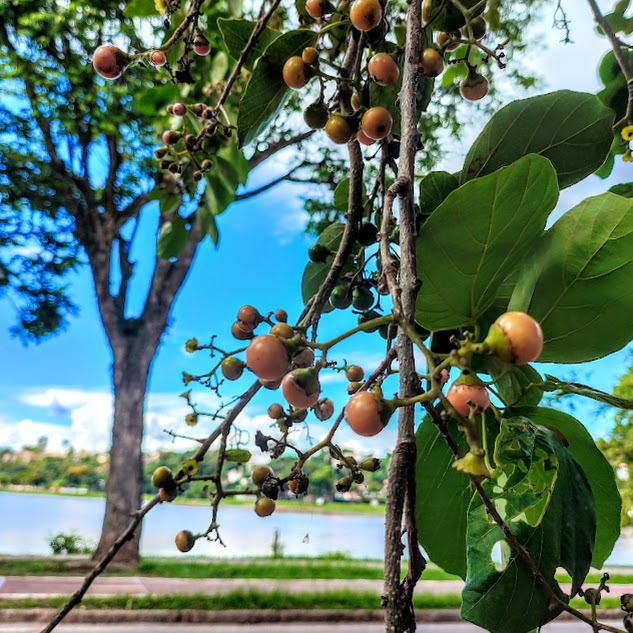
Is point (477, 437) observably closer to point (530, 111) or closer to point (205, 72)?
point (530, 111)

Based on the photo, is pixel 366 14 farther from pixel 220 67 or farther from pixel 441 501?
pixel 220 67

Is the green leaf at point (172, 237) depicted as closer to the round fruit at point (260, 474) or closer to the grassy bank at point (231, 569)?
the round fruit at point (260, 474)

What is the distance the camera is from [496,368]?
27 centimetres

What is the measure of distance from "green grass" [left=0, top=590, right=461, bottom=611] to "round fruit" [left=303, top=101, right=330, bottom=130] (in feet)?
10.6

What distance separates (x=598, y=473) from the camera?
0.27 meters

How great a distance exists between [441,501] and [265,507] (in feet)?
0.36

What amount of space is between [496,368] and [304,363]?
10 centimetres

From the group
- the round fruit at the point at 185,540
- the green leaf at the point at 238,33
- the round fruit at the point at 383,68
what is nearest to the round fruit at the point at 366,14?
the round fruit at the point at 383,68

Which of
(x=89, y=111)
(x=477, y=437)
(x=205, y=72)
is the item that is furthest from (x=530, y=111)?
(x=89, y=111)

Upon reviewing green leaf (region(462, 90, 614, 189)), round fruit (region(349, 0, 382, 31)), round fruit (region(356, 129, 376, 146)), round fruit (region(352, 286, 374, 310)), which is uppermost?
round fruit (region(349, 0, 382, 31))

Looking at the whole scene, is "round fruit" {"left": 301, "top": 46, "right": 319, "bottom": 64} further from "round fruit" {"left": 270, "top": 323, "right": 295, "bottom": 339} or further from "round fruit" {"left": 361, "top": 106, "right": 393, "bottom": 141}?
"round fruit" {"left": 270, "top": 323, "right": 295, "bottom": 339}

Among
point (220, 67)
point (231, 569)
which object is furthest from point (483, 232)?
point (231, 569)

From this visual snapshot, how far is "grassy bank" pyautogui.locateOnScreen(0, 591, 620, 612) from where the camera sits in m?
2.89

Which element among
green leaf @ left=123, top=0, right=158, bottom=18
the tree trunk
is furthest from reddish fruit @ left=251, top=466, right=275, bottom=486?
the tree trunk
